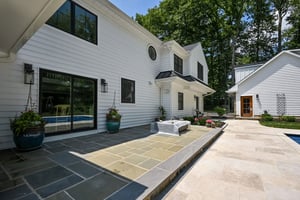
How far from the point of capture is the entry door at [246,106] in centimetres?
1372

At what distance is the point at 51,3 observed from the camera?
1984 millimetres

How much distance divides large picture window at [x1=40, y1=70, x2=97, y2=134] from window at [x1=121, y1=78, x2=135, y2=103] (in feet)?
5.42

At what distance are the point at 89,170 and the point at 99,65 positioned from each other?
178 inches

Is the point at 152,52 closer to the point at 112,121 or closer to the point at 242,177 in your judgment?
the point at 112,121

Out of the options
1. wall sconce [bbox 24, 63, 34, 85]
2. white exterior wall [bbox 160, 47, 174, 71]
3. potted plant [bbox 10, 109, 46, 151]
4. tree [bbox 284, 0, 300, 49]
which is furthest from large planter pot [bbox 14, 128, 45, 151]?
tree [bbox 284, 0, 300, 49]

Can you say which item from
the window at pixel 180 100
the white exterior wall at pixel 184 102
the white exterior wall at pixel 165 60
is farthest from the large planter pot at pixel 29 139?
the window at pixel 180 100

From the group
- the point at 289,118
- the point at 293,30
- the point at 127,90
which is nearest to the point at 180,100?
the point at 127,90

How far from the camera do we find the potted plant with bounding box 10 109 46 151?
361cm

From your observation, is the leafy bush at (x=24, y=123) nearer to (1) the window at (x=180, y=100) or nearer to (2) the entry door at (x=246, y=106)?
(1) the window at (x=180, y=100)

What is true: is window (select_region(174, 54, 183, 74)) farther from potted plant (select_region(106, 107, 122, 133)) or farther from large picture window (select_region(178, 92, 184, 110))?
potted plant (select_region(106, 107, 122, 133))

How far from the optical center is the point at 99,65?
6285 mm

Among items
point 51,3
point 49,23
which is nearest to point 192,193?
point 51,3

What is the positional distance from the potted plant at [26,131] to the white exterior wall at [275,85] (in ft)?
49.7

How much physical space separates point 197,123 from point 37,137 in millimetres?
7876
